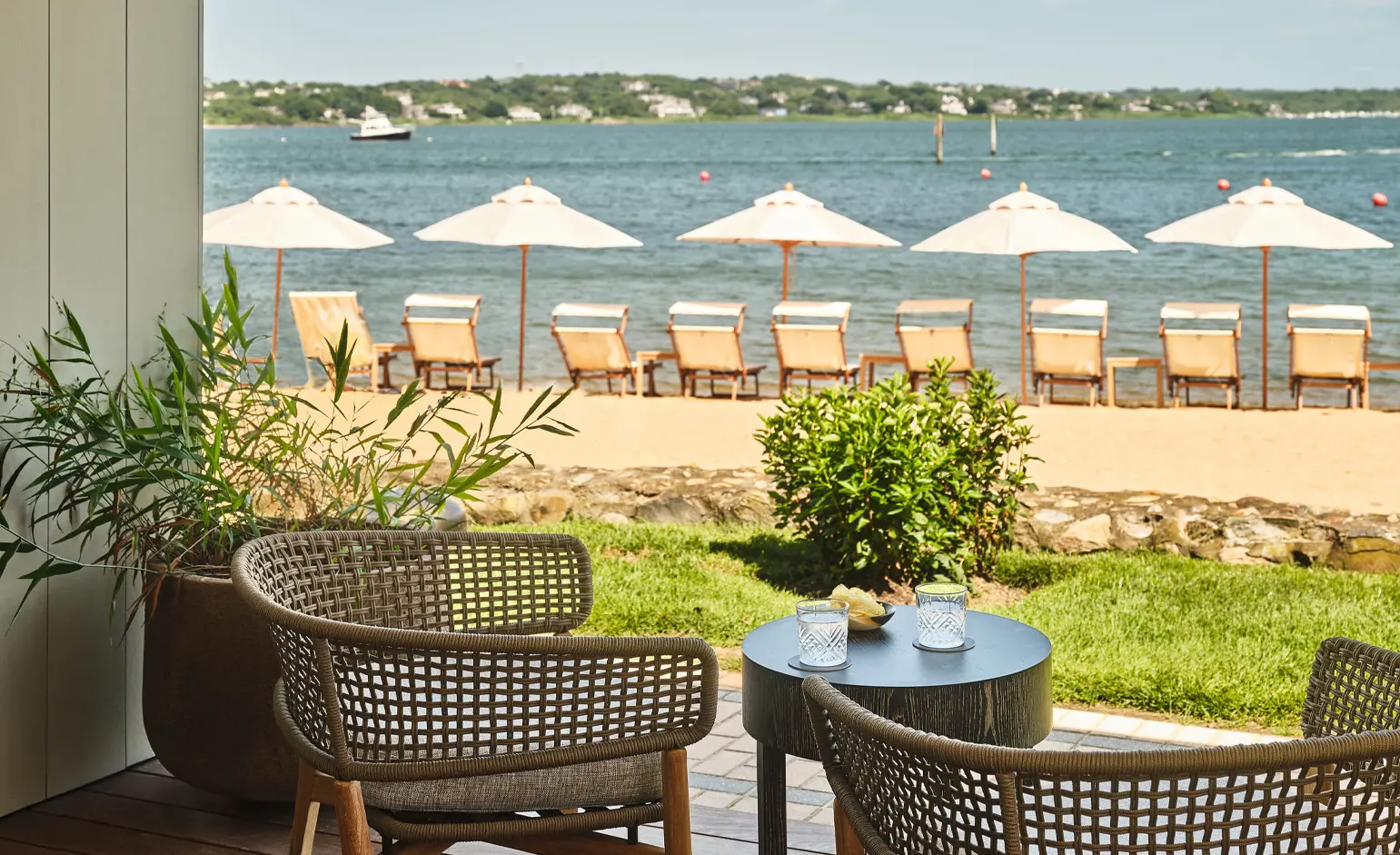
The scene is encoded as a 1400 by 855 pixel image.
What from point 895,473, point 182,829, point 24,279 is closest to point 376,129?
point 895,473

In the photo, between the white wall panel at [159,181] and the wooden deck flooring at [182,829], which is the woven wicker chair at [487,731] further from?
the white wall panel at [159,181]

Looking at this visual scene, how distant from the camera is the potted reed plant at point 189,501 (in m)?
2.73

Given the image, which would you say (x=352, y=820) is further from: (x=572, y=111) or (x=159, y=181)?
(x=572, y=111)

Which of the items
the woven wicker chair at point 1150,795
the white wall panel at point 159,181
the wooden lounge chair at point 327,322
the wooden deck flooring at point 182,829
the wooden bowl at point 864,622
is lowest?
the wooden deck flooring at point 182,829

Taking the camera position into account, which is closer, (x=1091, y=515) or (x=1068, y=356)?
(x=1091, y=515)

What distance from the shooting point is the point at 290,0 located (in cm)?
4597

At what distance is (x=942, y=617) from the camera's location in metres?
2.28

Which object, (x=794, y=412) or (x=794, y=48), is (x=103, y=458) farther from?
(x=794, y=48)

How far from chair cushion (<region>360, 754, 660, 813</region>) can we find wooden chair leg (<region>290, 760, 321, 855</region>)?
0.60 ft

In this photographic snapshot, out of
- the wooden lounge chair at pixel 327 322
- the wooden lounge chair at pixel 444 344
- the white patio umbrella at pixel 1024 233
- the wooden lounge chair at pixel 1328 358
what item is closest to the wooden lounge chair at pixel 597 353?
the wooden lounge chair at pixel 444 344

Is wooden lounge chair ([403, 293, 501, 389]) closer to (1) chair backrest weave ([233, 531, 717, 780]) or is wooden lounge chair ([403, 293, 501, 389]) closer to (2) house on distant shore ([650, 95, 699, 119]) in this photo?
(1) chair backrest weave ([233, 531, 717, 780])

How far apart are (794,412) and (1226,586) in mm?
1852

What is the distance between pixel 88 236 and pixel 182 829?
1.28m

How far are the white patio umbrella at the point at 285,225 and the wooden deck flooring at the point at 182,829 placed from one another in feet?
24.2
